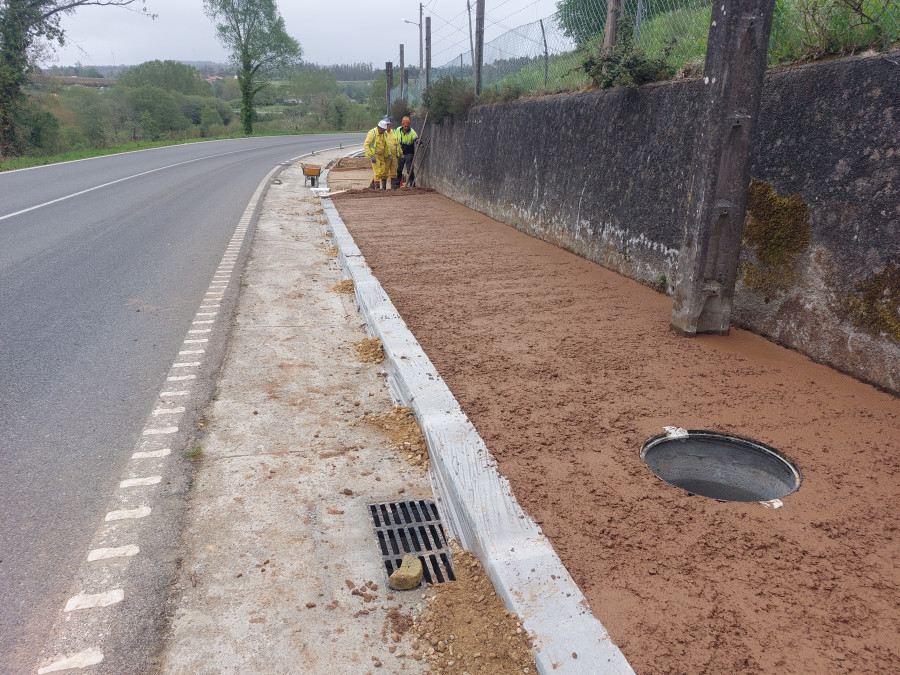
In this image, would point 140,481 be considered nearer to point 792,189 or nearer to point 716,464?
point 716,464

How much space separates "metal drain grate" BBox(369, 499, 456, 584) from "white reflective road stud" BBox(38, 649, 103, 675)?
1.07 m

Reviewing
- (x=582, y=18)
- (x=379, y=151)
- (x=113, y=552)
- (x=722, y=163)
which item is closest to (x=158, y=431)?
(x=113, y=552)

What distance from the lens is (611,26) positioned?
709cm

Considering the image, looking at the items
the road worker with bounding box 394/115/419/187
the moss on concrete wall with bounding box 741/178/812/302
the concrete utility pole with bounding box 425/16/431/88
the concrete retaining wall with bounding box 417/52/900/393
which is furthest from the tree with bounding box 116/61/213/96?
the moss on concrete wall with bounding box 741/178/812/302

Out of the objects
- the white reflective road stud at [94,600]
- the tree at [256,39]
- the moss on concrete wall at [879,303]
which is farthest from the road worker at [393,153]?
the tree at [256,39]

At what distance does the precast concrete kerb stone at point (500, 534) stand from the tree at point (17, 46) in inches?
1125

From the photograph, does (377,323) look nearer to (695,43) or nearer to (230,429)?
(230,429)

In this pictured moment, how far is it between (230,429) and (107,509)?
0.86 meters

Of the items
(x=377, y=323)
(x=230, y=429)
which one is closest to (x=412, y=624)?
(x=230, y=429)

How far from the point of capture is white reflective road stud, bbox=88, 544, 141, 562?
257 cm

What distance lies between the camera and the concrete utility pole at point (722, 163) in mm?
4008

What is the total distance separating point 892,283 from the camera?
352cm

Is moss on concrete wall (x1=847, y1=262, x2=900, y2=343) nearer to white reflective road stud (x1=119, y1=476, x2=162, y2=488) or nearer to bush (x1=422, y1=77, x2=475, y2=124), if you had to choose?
white reflective road stud (x1=119, y1=476, x2=162, y2=488)

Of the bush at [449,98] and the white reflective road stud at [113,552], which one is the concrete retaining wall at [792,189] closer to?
the white reflective road stud at [113,552]
